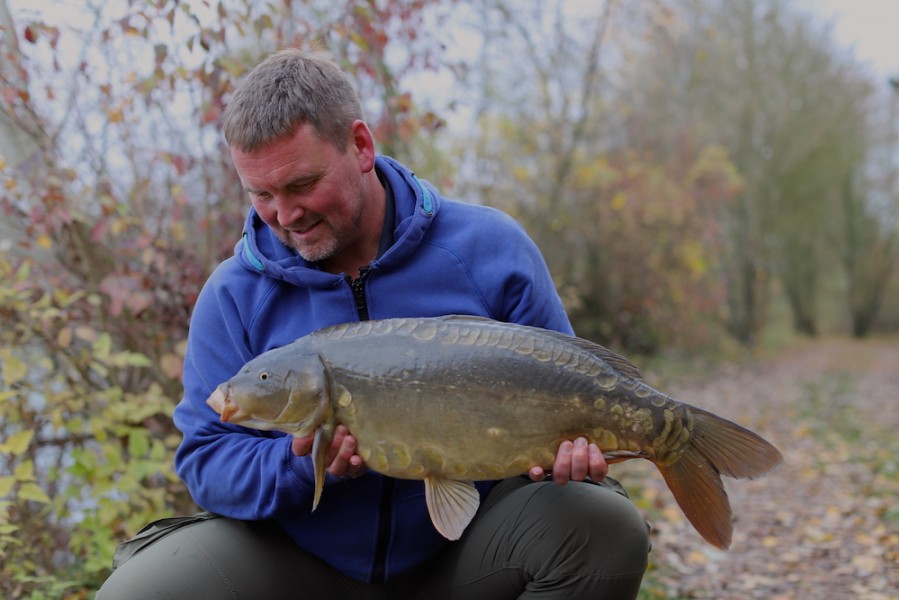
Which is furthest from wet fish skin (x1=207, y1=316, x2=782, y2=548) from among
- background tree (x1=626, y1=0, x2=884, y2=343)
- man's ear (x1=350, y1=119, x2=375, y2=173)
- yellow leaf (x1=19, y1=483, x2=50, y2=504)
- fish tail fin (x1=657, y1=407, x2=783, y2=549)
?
background tree (x1=626, y1=0, x2=884, y2=343)

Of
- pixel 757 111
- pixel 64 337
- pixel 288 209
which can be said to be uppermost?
pixel 757 111

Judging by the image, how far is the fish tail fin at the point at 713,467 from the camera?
2188mm

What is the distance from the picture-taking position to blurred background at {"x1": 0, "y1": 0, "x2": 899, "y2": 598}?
3568mm

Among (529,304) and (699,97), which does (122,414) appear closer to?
(529,304)

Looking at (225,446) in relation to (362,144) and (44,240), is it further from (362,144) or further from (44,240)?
(44,240)

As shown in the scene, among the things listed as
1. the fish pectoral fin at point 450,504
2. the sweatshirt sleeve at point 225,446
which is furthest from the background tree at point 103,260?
the fish pectoral fin at point 450,504

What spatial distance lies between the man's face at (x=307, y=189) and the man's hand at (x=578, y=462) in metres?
0.88

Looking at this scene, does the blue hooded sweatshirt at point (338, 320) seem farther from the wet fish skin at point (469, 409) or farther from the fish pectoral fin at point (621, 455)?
the fish pectoral fin at point (621, 455)

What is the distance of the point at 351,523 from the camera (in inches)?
94.3

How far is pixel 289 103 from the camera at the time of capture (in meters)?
2.33

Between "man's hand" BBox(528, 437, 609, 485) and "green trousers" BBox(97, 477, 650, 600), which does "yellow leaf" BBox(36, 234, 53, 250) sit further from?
"man's hand" BBox(528, 437, 609, 485)

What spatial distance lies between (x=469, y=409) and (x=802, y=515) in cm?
415

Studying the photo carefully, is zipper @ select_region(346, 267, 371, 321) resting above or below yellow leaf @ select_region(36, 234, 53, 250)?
above

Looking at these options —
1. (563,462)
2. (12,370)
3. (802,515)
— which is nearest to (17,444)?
(12,370)
